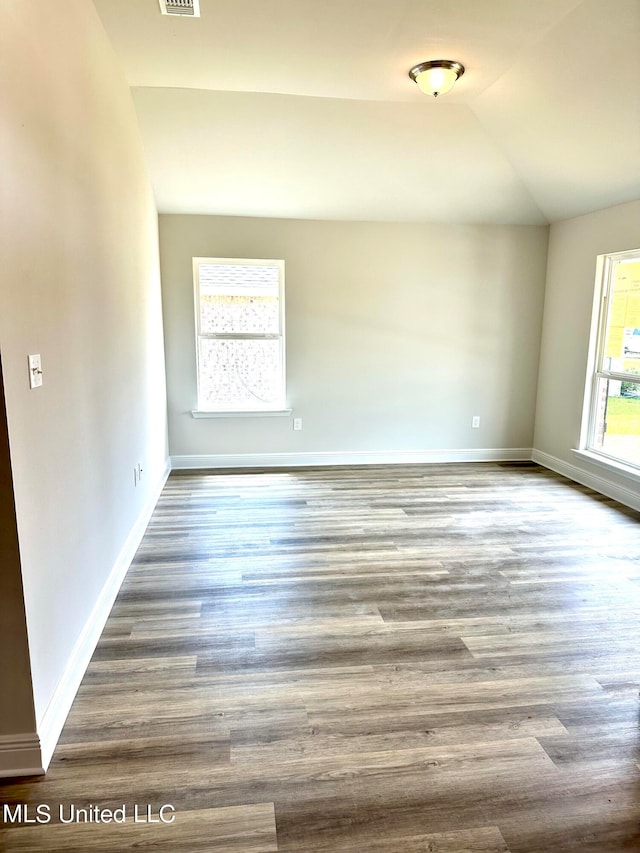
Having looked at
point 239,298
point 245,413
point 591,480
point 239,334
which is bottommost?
point 591,480

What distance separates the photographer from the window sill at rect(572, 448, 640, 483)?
4016mm

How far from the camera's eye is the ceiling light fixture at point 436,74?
2918 millimetres

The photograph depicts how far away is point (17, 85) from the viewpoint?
1543 mm

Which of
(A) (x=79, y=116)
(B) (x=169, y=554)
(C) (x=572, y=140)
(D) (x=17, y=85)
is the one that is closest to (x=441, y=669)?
Result: (B) (x=169, y=554)

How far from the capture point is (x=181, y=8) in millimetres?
2461

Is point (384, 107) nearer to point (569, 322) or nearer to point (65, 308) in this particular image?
point (569, 322)

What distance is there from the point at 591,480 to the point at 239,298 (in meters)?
3.59

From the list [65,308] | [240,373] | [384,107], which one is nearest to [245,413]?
[240,373]

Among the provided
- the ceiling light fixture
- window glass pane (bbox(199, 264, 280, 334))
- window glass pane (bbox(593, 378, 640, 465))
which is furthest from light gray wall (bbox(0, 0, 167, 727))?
window glass pane (bbox(593, 378, 640, 465))

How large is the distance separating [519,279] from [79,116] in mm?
4203

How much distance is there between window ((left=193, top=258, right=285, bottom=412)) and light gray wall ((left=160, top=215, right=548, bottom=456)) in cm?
9

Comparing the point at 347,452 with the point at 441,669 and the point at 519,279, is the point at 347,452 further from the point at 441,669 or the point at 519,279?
the point at 441,669

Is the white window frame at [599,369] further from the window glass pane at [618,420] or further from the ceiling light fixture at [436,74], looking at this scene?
the ceiling light fixture at [436,74]

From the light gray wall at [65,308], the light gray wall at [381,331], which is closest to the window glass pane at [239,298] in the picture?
the light gray wall at [381,331]
